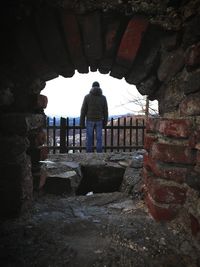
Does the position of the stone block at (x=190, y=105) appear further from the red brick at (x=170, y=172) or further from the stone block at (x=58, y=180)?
the stone block at (x=58, y=180)

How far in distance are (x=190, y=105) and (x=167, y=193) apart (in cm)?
57

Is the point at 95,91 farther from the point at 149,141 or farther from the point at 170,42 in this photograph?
the point at 170,42

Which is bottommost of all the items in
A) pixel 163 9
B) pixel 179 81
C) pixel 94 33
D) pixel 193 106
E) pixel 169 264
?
pixel 169 264

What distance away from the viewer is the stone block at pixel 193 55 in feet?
5.26

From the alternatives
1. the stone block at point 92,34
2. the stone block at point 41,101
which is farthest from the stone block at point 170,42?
the stone block at point 41,101

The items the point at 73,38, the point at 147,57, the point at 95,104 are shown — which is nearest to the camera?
the point at 73,38

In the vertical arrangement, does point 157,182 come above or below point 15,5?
below

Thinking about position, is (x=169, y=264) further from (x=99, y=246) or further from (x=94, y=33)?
(x=94, y=33)

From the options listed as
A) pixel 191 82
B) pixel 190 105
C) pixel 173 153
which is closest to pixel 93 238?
pixel 173 153

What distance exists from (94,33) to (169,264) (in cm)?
143

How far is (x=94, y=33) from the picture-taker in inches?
74.2

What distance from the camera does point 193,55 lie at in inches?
64.5

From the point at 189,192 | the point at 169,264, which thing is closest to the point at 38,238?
the point at 169,264

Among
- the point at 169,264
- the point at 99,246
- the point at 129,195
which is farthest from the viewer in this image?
the point at 129,195
